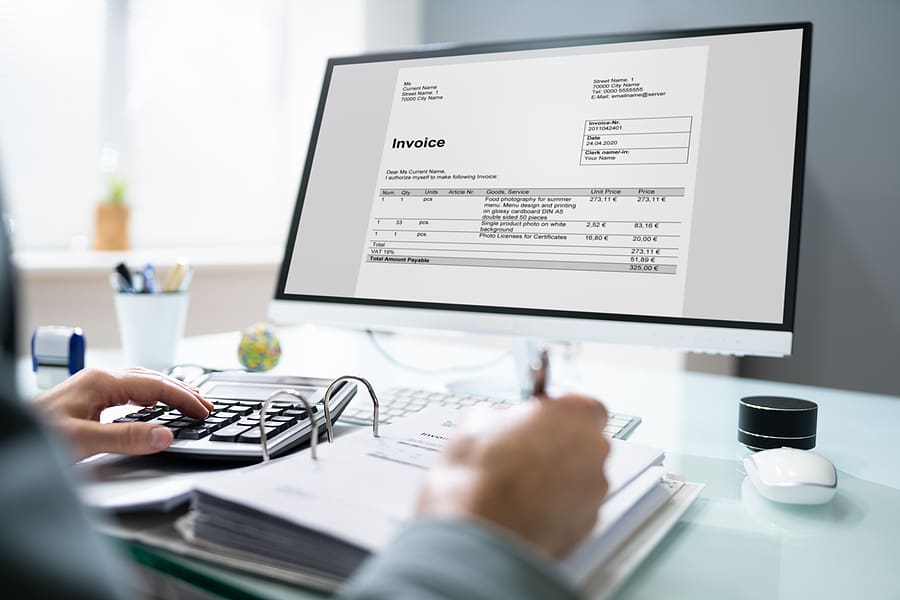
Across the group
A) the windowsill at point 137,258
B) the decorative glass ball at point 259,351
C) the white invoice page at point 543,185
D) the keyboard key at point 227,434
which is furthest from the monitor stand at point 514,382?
the windowsill at point 137,258

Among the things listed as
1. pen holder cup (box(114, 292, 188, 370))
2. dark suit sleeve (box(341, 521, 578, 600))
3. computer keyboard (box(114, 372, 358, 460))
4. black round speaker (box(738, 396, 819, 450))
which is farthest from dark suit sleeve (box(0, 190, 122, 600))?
pen holder cup (box(114, 292, 188, 370))

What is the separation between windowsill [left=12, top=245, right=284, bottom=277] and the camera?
1868 mm

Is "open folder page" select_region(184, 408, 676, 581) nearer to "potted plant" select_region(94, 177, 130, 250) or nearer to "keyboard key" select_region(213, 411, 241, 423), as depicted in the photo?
"keyboard key" select_region(213, 411, 241, 423)

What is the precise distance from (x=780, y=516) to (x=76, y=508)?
1.69ft

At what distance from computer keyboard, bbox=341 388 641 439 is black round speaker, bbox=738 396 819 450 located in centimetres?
12

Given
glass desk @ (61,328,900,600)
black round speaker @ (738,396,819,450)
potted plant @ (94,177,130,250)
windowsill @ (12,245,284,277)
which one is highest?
potted plant @ (94,177,130,250)

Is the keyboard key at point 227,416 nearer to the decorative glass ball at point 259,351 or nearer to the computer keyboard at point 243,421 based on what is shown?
the computer keyboard at point 243,421

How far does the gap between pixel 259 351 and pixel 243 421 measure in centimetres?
A: 49

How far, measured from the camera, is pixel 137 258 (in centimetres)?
215

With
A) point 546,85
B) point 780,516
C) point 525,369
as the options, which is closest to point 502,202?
point 546,85

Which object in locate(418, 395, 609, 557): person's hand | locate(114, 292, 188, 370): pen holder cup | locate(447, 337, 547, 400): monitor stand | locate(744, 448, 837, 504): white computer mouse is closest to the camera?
locate(418, 395, 609, 557): person's hand

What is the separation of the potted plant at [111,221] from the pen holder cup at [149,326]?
3.91ft

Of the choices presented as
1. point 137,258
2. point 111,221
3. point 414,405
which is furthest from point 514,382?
point 111,221

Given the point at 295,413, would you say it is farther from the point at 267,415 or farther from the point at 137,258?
the point at 137,258
